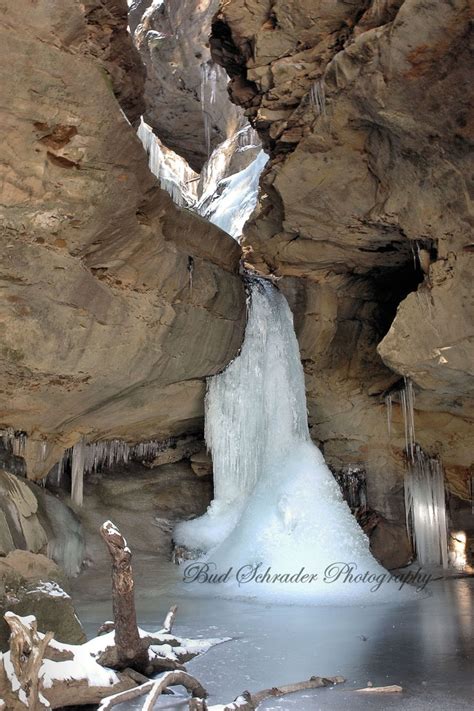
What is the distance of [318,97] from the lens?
8250 millimetres

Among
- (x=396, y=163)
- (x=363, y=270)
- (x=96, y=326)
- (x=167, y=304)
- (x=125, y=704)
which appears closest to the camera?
(x=125, y=704)

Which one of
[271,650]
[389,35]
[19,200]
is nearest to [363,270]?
[389,35]

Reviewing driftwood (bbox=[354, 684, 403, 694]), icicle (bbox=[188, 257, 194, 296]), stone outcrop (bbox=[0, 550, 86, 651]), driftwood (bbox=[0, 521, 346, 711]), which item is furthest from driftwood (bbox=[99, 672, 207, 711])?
icicle (bbox=[188, 257, 194, 296])

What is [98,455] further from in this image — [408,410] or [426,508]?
[426,508]

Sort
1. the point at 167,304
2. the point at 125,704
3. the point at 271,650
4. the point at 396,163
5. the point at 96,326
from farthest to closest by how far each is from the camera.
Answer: the point at 167,304
the point at 96,326
the point at 396,163
the point at 271,650
the point at 125,704

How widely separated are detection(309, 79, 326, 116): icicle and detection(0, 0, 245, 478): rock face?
2223 mm

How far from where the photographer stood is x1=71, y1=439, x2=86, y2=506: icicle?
40.5ft

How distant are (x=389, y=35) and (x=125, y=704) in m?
6.70

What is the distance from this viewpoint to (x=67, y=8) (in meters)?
6.86

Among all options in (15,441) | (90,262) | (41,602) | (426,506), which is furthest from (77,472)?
(426,506)

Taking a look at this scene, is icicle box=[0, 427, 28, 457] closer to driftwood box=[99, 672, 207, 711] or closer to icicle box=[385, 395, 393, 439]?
icicle box=[385, 395, 393, 439]

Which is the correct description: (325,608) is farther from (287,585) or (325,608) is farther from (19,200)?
(19,200)

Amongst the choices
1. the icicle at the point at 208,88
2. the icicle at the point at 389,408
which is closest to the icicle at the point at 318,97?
the icicle at the point at 389,408

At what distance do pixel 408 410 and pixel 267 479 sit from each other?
3.12 metres
